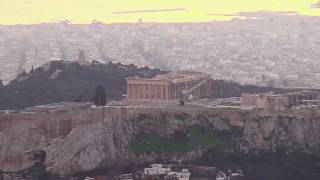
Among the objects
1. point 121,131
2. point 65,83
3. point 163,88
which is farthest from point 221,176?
point 65,83

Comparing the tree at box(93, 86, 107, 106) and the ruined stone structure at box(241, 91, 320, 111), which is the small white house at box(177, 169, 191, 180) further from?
the tree at box(93, 86, 107, 106)

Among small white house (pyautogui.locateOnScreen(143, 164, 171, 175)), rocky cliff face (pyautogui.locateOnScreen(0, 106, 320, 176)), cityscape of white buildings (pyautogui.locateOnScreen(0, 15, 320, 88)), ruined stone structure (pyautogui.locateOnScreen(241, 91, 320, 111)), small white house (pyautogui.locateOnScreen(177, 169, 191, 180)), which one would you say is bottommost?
small white house (pyautogui.locateOnScreen(177, 169, 191, 180))

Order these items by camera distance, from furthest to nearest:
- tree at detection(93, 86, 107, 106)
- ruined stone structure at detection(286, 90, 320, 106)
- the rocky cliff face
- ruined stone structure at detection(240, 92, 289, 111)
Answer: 1. ruined stone structure at detection(286, 90, 320, 106)
2. tree at detection(93, 86, 107, 106)
3. ruined stone structure at detection(240, 92, 289, 111)
4. the rocky cliff face

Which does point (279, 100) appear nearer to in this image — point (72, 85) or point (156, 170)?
point (156, 170)

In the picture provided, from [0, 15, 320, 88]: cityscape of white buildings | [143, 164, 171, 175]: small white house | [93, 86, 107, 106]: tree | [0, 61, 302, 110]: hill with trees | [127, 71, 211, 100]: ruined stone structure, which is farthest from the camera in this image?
[0, 15, 320, 88]: cityscape of white buildings

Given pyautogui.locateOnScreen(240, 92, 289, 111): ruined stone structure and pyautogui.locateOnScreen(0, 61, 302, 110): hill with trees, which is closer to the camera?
pyautogui.locateOnScreen(240, 92, 289, 111): ruined stone structure

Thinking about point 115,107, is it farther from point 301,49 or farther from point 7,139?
point 301,49

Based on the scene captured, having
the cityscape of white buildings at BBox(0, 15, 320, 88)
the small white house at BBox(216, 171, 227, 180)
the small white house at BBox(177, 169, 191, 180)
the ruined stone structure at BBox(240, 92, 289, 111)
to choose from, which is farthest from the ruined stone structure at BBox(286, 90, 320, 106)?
the cityscape of white buildings at BBox(0, 15, 320, 88)
